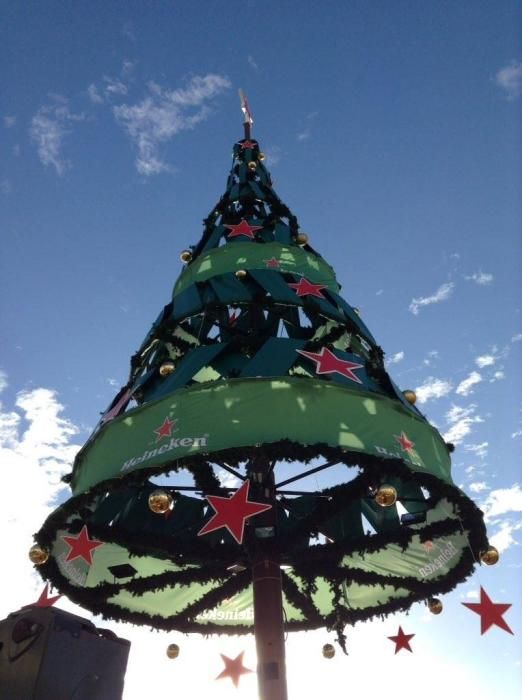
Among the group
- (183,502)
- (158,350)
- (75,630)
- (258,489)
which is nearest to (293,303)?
(158,350)

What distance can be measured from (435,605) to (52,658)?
9.74 m

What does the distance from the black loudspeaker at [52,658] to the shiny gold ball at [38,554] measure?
238 inches

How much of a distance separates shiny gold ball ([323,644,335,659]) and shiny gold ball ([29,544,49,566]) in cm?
691

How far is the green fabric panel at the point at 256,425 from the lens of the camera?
28.3 ft

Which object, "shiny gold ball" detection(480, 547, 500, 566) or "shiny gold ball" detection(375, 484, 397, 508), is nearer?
"shiny gold ball" detection(375, 484, 397, 508)

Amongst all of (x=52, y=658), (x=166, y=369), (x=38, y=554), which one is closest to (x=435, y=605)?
(x=166, y=369)

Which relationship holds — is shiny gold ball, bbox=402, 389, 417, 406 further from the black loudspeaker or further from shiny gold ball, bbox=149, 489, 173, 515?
the black loudspeaker

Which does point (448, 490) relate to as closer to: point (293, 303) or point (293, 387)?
point (293, 387)

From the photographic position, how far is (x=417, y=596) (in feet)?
38.2

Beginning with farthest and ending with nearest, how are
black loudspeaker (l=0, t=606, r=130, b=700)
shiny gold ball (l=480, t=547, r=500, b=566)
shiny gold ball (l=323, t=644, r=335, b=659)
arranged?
shiny gold ball (l=323, t=644, r=335, b=659)
shiny gold ball (l=480, t=547, r=500, b=566)
black loudspeaker (l=0, t=606, r=130, b=700)

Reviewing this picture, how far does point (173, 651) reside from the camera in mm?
12586

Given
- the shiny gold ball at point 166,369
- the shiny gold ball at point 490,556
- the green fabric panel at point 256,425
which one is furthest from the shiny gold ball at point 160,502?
the shiny gold ball at point 490,556

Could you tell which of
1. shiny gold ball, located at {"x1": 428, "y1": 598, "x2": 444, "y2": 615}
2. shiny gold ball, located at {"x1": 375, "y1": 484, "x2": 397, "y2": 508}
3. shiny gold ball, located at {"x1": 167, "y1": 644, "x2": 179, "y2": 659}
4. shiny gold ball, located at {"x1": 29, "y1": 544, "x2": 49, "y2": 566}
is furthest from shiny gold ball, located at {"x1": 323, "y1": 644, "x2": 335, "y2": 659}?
shiny gold ball, located at {"x1": 29, "y1": 544, "x2": 49, "y2": 566}

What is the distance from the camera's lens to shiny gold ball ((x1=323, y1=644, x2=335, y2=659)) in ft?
42.3
